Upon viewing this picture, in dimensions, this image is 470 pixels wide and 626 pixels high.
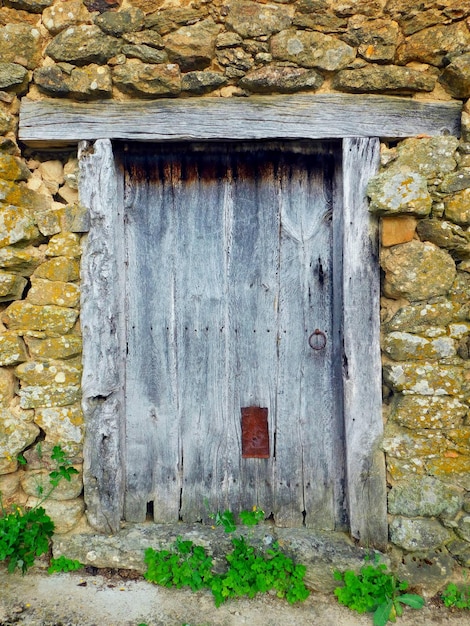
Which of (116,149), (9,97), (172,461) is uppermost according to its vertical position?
(9,97)

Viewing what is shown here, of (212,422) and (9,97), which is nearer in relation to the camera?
(9,97)

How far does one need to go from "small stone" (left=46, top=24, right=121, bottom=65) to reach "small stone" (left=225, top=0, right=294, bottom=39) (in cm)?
53

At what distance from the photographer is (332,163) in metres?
2.20

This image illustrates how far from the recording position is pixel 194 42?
1954 mm

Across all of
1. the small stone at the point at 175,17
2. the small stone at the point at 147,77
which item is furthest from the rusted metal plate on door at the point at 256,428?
the small stone at the point at 175,17

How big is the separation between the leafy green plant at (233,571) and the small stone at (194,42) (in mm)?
2159

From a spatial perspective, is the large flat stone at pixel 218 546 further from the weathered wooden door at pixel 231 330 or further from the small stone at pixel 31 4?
the small stone at pixel 31 4

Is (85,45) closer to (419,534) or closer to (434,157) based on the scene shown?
(434,157)

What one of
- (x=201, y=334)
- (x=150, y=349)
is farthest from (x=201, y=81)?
(x=150, y=349)

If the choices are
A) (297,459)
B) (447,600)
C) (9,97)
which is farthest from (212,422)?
(9,97)

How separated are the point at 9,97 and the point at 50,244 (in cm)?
70

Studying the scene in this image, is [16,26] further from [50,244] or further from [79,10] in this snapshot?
[50,244]

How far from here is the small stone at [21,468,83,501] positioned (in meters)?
2.14

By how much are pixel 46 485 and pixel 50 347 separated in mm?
681
